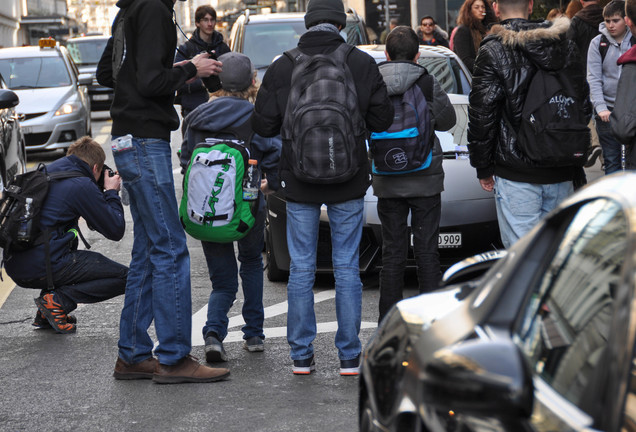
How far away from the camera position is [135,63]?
17.4 feet

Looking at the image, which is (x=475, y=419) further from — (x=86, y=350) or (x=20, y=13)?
(x=20, y=13)

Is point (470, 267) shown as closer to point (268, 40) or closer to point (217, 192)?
point (217, 192)

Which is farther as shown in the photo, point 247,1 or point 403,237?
point 247,1

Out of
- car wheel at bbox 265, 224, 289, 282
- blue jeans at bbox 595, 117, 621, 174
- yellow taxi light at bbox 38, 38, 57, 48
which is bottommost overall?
car wheel at bbox 265, 224, 289, 282

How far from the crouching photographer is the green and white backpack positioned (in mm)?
854

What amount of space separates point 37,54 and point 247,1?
39.6 meters

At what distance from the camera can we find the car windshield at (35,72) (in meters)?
18.7

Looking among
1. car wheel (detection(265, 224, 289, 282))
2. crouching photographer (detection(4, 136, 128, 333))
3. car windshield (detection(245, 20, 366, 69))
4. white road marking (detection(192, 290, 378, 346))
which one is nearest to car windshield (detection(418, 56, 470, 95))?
car wheel (detection(265, 224, 289, 282))

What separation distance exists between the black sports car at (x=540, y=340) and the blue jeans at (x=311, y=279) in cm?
257

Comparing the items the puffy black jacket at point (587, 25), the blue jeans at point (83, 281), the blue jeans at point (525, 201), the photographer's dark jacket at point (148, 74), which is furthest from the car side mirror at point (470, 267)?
the puffy black jacket at point (587, 25)

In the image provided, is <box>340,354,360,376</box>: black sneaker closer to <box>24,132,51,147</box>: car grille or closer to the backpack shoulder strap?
the backpack shoulder strap

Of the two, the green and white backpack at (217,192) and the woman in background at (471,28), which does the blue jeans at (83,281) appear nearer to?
the green and white backpack at (217,192)

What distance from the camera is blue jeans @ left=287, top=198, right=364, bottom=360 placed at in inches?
220

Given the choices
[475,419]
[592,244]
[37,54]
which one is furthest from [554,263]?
[37,54]
